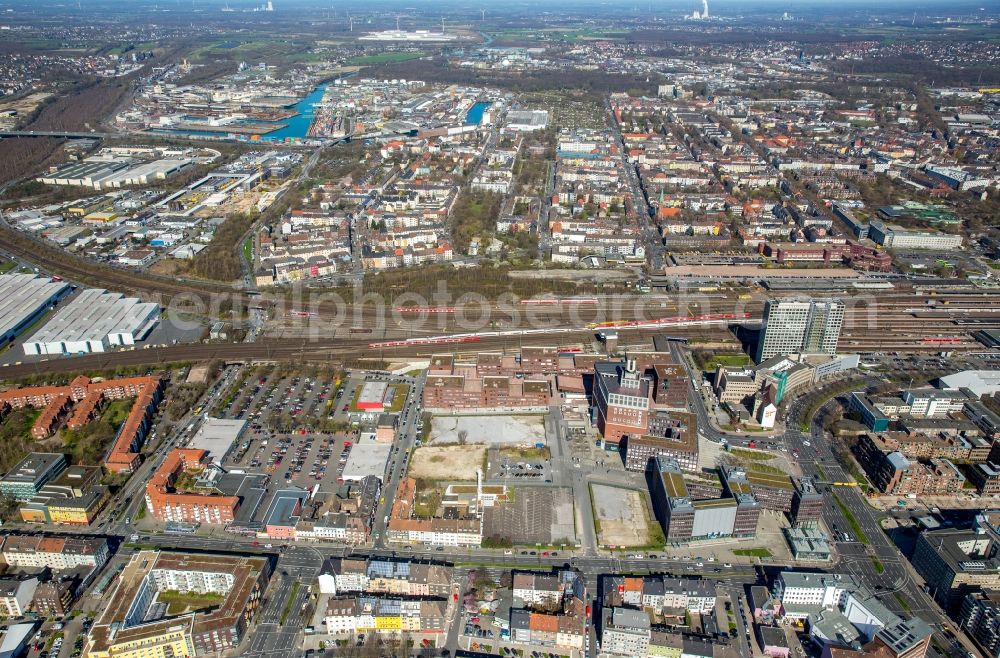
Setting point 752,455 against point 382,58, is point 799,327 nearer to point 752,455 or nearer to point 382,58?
point 752,455

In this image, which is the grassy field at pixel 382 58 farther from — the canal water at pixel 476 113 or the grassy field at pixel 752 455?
the grassy field at pixel 752 455

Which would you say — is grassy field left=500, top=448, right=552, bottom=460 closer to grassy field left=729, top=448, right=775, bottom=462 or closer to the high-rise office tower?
grassy field left=729, top=448, right=775, bottom=462

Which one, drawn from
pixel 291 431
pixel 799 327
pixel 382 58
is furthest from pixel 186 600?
pixel 382 58

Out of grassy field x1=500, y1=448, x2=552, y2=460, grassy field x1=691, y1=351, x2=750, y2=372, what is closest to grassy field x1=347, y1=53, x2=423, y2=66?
grassy field x1=691, y1=351, x2=750, y2=372

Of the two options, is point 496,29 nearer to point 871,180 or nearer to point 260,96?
point 260,96

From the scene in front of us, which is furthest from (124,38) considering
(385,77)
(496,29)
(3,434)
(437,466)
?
(437,466)

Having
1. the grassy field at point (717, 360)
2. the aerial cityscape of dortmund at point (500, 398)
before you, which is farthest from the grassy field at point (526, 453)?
the grassy field at point (717, 360)

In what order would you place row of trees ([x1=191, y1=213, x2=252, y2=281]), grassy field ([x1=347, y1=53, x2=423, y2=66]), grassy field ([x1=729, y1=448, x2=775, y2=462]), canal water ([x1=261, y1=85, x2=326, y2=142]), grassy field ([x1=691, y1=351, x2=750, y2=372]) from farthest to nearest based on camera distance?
grassy field ([x1=347, y1=53, x2=423, y2=66]) < canal water ([x1=261, y1=85, x2=326, y2=142]) < row of trees ([x1=191, y1=213, x2=252, y2=281]) < grassy field ([x1=691, y1=351, x2=750, y2=372]) < grassy field ([x1=729, y1=448, x2=775, y2=462])
